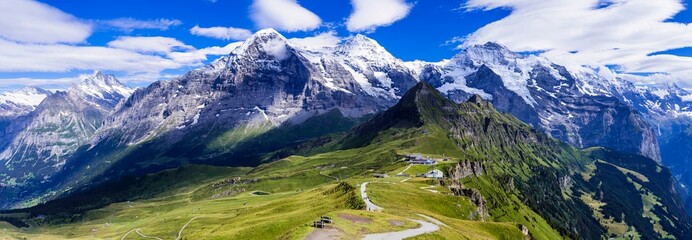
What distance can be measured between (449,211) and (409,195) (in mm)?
15729

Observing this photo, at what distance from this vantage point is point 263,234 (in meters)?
142

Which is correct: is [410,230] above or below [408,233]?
below

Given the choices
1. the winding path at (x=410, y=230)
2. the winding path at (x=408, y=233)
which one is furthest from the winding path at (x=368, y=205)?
the winding path at (x=408, y=233)

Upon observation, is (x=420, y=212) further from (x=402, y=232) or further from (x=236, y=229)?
(x=236, y=229)

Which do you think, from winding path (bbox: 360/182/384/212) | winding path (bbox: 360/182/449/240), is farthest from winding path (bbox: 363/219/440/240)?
winding path (bbox: 360/182/384/212)

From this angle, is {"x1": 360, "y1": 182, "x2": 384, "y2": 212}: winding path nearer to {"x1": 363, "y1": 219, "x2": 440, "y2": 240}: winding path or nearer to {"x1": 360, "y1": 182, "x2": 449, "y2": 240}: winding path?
{"x1": 360, "y1": 182, "x2": 449, "y2": 240}: winding path

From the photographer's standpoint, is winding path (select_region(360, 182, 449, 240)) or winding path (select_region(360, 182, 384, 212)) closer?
winding path (select_region(360, 182, 449, 240))

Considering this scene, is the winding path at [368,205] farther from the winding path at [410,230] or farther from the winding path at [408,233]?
the winding path at [408,233]

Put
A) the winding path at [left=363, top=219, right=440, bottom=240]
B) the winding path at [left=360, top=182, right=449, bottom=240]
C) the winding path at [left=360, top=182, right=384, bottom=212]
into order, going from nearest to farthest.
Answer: the winding path at [left=363, top=219, right=440, bottom=240] → the winding path at [left=360, top=182, right=449, bottom=240] → the winding path at [left=360, top=182, right=384, bottom=212]

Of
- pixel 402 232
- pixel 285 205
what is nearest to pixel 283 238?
pixel 402 232

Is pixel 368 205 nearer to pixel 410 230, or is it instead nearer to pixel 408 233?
pixel 410 230

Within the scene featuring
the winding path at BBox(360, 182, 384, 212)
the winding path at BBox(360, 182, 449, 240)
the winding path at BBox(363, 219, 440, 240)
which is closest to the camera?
the winding path at BBox(363, 219, 440, 240)

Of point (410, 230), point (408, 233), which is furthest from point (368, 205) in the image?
point (408, 233)

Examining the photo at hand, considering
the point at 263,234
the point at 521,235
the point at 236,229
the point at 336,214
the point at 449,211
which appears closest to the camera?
the point at 336,214
